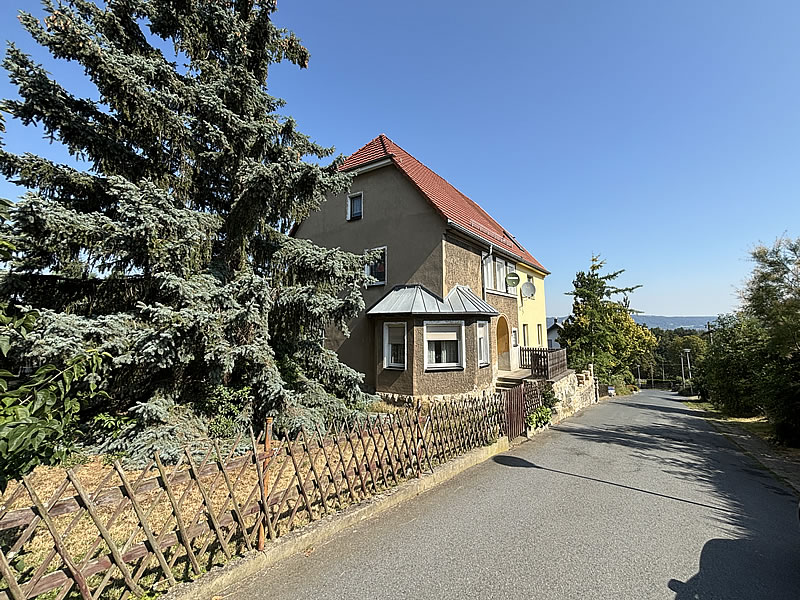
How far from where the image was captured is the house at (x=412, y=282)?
13.5m

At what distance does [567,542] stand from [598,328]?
82.2 ft

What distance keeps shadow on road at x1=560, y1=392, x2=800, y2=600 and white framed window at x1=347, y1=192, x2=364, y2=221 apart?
11134 mm

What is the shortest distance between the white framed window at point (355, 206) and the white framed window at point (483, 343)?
6800 mm

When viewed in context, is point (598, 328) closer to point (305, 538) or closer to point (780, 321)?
point (780, 321)

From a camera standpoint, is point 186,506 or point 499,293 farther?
point 499,293

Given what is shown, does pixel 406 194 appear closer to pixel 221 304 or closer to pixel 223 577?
pixel 221 304

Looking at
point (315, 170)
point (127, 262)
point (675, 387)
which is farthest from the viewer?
point (675, 387)

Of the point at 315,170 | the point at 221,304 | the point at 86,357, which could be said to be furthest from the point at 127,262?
the point at 86,357

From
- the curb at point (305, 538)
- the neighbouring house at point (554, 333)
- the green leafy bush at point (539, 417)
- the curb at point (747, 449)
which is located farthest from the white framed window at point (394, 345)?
the neighbouring house at point (554, 333)

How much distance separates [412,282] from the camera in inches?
571

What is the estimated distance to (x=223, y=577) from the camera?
149 inches

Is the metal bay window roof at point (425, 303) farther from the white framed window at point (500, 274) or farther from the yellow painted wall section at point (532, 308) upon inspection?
the yellow painted wall section at point (532, 308)

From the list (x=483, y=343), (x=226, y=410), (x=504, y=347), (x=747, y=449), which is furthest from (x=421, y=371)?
(x=747, y=449)

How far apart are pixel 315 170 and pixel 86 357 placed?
5944 mm
